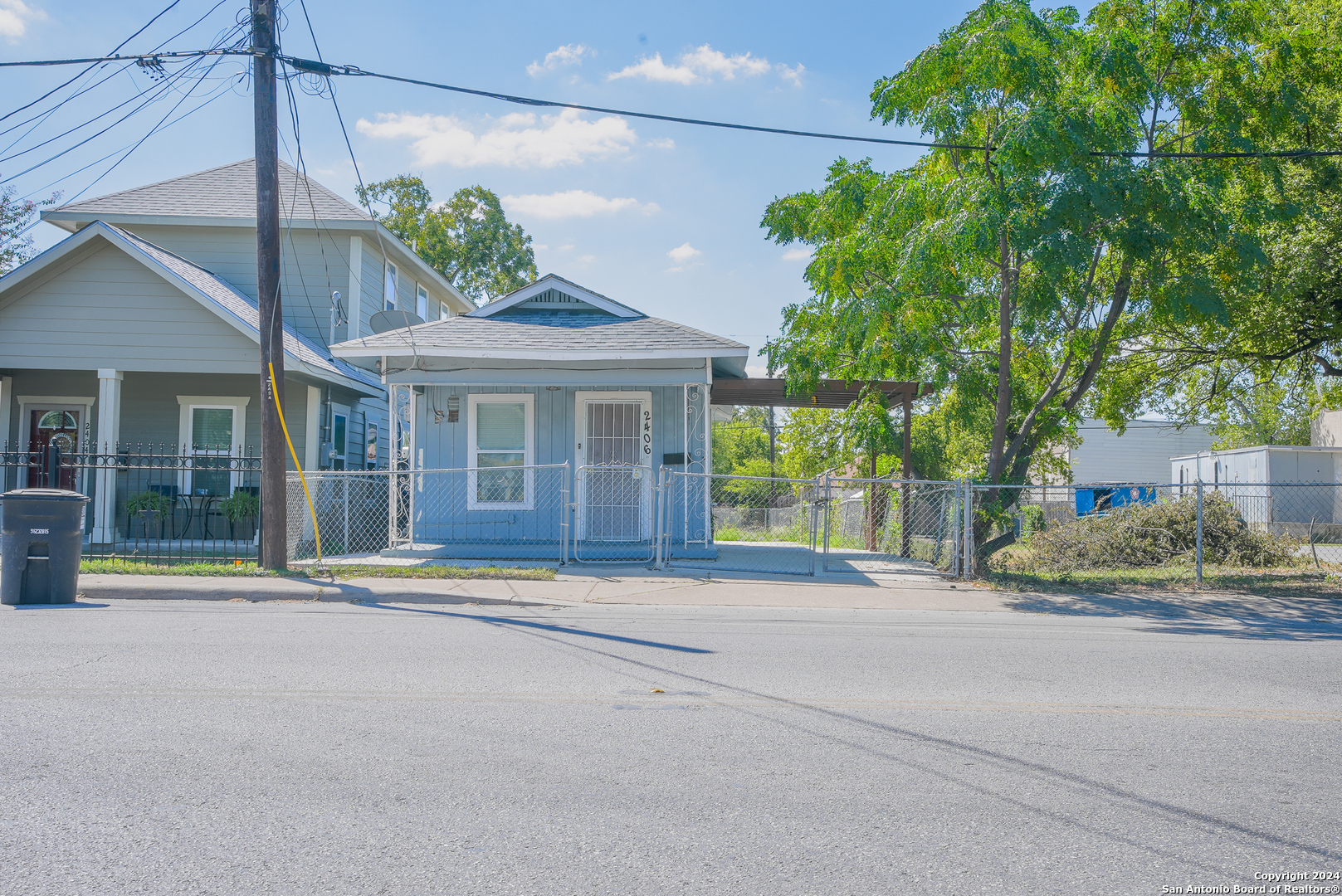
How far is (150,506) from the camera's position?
50.7ft

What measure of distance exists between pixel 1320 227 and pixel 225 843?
671 inches

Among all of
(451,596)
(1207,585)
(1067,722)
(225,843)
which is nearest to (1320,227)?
(1207,585)

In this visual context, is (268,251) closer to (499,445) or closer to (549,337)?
(549,337)

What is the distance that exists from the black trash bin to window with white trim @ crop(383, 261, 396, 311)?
1250 cm

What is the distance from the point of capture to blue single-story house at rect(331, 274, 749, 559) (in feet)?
47.1

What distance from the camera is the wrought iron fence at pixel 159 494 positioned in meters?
15.3

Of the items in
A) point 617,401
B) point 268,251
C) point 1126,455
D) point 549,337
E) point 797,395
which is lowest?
point 617,401

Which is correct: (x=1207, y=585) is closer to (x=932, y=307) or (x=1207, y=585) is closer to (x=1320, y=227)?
(x=932, y=307)

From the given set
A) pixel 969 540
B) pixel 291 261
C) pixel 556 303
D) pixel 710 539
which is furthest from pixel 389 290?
pixel 969 540

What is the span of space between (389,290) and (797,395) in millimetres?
11551

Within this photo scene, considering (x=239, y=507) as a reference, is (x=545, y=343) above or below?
above

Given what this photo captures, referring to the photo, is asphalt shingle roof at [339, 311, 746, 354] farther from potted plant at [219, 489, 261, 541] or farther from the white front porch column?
the white front porch column

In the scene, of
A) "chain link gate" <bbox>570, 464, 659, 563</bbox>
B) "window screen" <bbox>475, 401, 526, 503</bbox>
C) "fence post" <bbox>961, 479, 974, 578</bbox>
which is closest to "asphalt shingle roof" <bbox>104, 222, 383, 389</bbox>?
"window screen" <bbox>475, 401, 526, 503</bbox>

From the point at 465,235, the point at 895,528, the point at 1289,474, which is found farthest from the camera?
the point at 465,235
